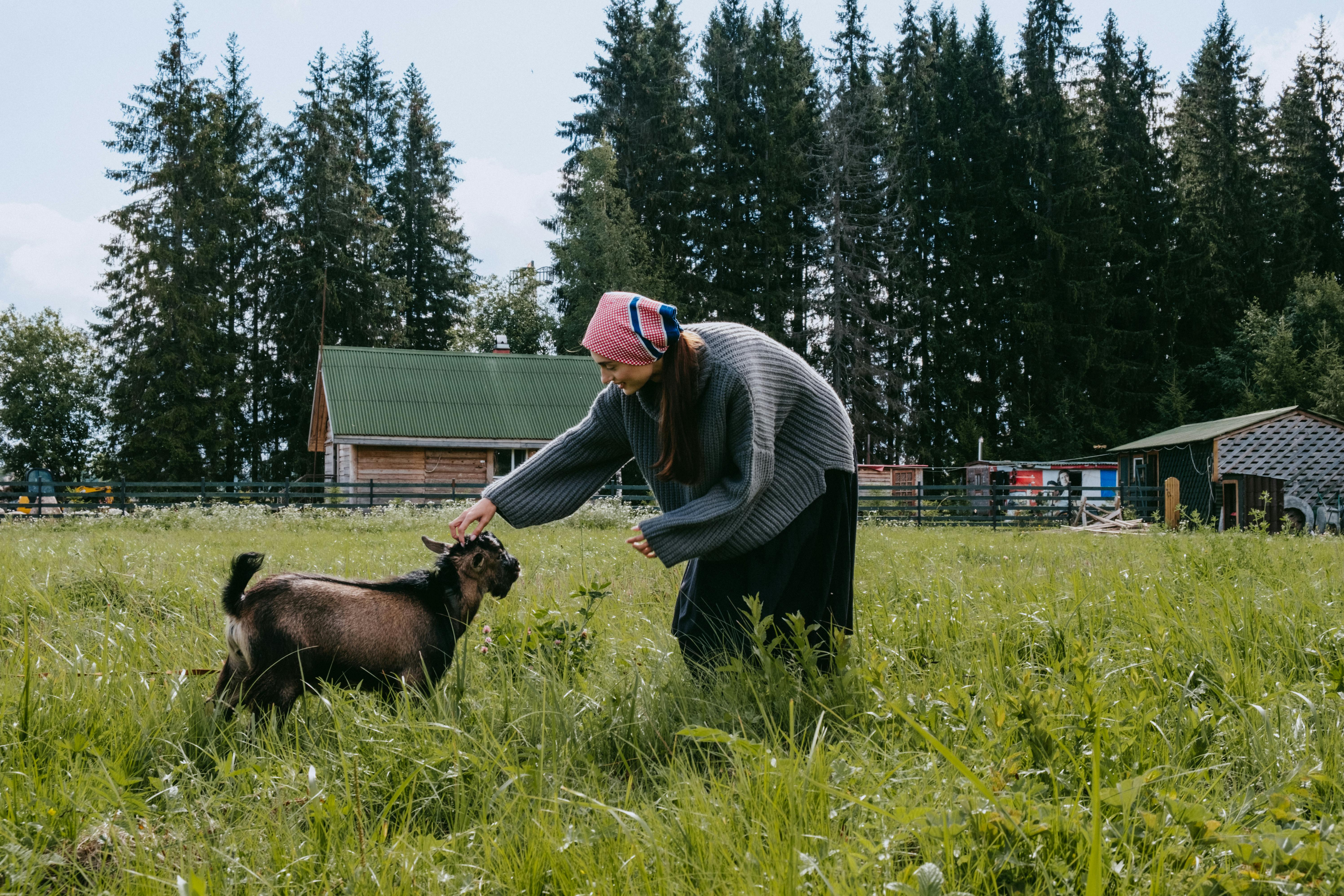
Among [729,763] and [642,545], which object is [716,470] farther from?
[729,763]

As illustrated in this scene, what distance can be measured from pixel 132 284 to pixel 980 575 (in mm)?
41079

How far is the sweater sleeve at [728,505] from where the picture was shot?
350 centimetres

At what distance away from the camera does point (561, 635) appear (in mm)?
4098

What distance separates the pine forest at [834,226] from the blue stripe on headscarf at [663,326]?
37.6 meters

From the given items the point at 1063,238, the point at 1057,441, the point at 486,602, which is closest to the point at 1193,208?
the point at 1063,238

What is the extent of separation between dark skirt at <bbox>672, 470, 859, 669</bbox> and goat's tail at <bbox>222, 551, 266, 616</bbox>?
1.56 meters

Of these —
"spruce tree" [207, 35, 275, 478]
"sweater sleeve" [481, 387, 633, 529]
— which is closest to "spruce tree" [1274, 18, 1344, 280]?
"spruce tree" [207, 35, 275, 478]

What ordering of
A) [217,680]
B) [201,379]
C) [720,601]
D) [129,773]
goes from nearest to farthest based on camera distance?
[129,773], [217,680], [720,601], [201,379]

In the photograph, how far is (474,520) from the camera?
3873mm

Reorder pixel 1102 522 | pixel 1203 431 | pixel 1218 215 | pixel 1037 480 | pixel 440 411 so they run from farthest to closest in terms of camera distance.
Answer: pixel 1218 215 < pixel 1037 480 < pixel 440 411 < pixel 1203 431 < pixel 1102 522

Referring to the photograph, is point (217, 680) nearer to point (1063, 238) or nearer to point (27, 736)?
point (27, 736)

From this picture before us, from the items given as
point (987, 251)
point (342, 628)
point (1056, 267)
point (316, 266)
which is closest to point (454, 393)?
point (316, 266)

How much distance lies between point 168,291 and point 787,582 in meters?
40.1

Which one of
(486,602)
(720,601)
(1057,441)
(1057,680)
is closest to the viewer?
(1057,680)
